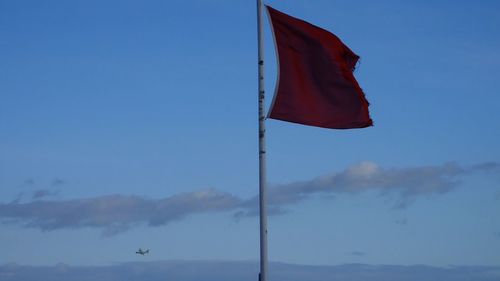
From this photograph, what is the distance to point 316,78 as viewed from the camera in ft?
109

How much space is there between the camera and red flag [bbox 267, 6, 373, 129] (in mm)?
32500

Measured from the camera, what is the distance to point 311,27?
110ft

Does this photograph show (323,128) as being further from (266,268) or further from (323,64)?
(266,268)

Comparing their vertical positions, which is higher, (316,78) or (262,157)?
(316,78)

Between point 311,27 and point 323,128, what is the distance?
3.74 metres

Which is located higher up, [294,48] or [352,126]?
[294,48]

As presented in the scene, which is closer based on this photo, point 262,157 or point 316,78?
point 262,157

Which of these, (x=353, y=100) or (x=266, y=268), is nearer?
(x=266, y=268)

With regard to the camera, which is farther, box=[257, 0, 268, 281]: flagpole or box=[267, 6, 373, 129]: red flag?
box=[267, 6, 373, 129]: red flag

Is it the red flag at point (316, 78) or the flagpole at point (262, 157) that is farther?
the red flag at point (316, 78)

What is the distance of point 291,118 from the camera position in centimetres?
3206

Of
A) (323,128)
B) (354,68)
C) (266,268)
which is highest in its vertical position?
(354,68)

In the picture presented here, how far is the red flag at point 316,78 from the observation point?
3250 centimetres

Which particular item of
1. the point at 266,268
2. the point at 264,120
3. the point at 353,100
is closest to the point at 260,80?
the point at 264,120
